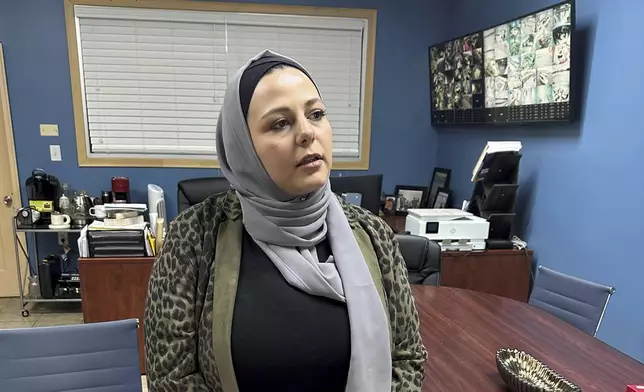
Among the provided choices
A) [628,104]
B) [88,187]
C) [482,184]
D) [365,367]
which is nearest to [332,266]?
[365,367]

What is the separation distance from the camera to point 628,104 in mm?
1970

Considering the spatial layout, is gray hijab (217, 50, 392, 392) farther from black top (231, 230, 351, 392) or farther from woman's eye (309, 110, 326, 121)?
woman's eye (309, 110, 326, 121)

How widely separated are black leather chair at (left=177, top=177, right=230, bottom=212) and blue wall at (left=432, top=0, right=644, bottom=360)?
1775mm

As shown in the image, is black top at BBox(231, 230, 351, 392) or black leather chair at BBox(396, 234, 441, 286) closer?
black top at BBox(231, 230, 351, 392)

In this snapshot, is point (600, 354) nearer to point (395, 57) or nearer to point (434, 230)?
point (434, 230)

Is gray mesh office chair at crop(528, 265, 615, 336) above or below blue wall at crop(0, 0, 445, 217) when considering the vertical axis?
below

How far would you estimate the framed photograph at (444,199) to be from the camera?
11.9 feet

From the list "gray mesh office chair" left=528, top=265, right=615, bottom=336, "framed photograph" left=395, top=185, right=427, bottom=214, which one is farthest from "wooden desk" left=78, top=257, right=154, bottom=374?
Result: "framed photograph" left=395, top=185, right=427, bottom=214

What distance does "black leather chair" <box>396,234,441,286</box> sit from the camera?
6.97 feet

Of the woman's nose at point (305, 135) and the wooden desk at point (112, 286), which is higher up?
the woman's nose at point (305, 135)

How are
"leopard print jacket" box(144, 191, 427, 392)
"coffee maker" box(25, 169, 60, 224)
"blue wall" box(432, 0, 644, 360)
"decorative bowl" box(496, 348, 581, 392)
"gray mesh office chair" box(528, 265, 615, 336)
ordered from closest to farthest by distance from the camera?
"leopard print jacket" box(144, 191, 427, 392) → "decorative bowl" box(496, 348, 581, 392) → "gray mesh office chair" box(528, 265, 615, 336) → "blue wall" box(432, 0, 644, 360) → "coffee maker" box(25, 169, 60, 224)

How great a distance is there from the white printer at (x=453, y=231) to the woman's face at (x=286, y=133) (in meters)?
1.86

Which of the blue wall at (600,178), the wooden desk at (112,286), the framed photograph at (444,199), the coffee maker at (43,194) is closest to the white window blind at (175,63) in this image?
the coffee maker at (43,194)

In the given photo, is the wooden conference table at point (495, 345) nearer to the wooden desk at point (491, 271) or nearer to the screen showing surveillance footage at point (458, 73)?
the wooden desk at point (491, 271)
